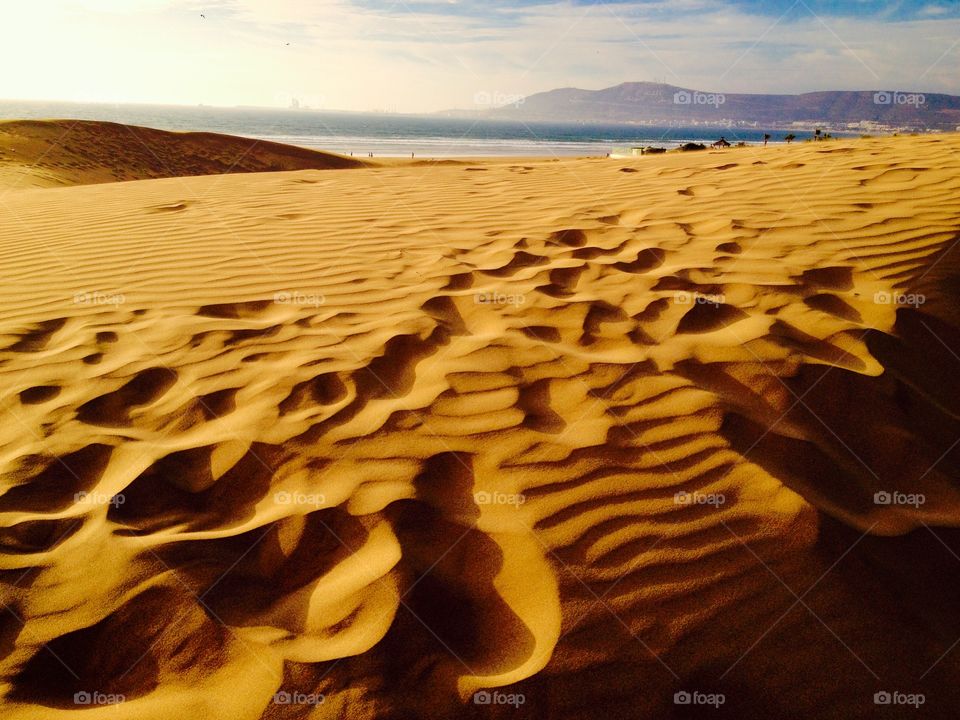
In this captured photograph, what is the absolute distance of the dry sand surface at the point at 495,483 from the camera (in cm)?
144

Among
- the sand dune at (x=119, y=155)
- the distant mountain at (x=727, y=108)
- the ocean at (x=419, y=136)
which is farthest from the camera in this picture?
the distant mountain at (x=727, y=108)

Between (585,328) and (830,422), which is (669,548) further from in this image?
(585,328)

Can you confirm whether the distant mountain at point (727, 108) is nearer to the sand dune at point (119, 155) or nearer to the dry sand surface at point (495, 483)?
the sand dune at point (119, 155)

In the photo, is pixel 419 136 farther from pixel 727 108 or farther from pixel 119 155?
pixel 727 108

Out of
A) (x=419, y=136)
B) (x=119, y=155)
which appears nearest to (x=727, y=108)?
(x=419, y=136)

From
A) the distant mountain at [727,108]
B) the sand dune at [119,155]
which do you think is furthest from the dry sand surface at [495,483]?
the distant mountain at [727,108]

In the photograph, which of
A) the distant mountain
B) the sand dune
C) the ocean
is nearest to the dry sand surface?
the sand dune

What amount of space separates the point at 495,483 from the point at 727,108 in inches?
6448

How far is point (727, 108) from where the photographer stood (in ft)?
460

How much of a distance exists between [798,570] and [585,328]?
1501 millimetres

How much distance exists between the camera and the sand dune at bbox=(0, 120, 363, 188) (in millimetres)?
14092

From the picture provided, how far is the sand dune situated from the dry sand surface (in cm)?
1241

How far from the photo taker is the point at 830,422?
2.21 metres

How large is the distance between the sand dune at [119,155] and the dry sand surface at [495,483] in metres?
12.4
